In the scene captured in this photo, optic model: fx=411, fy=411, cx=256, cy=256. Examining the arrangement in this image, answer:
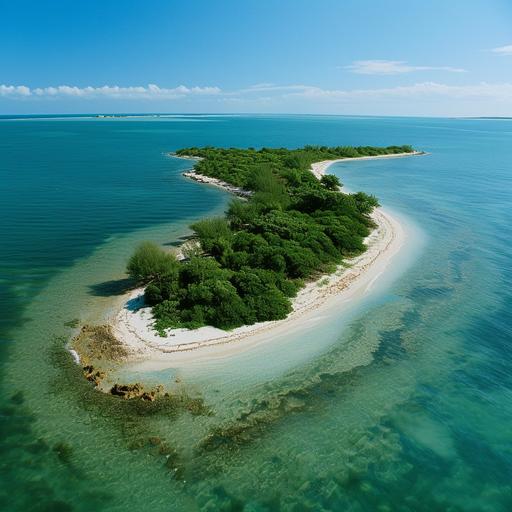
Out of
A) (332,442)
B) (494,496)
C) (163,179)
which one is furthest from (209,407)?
(163,179)

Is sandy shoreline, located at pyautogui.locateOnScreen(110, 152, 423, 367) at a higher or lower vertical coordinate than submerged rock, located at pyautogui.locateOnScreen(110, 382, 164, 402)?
higher

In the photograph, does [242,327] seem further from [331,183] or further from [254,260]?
[331,183]

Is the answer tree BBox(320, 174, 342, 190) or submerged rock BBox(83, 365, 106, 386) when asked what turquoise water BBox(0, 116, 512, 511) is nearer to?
submerged rock BBox(83, 365, 106, 386)

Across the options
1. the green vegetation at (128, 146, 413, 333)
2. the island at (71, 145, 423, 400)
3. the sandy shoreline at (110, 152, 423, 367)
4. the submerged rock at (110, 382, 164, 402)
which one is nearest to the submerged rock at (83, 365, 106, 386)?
the island at (71, 145, 423, 400)

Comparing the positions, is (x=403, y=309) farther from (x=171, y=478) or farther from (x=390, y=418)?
(x=171, y=478)

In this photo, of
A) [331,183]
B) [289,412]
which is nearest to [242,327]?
[289,412]

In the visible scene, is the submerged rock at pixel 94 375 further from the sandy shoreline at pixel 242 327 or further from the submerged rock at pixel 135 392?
the sandy shoreline at pixel 242 327
